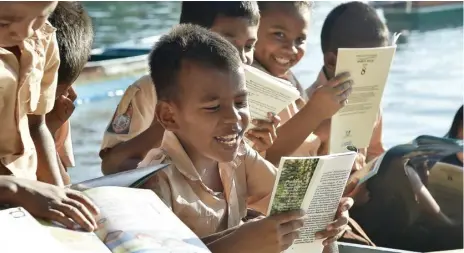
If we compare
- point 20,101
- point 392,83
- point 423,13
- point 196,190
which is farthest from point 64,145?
point 423,13

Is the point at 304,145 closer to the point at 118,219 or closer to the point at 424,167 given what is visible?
the point at 424,167

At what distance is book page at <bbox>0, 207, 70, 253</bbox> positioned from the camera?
1408mm

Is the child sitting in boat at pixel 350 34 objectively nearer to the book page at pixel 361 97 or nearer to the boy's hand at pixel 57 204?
the book page at pixel 361 97

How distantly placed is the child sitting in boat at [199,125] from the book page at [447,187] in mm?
1269

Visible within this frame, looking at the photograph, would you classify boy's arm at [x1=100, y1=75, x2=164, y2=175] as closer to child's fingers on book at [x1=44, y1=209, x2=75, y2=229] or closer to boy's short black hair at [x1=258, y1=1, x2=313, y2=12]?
boy's short black hair at [x1=258, y1=1, x2=313, y2=12]

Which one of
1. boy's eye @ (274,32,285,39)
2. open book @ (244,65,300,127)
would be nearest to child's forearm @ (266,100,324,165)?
open book @ (244,65,300,127)

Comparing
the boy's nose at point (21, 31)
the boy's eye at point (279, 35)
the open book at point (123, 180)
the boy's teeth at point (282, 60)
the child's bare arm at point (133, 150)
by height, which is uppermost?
the boy's nose at point (21, 31)

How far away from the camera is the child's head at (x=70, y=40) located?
244 cm

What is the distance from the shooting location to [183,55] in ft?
6.67

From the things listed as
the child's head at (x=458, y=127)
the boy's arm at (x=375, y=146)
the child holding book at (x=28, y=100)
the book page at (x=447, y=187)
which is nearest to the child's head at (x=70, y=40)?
the child holding book at (x=28, y=100)

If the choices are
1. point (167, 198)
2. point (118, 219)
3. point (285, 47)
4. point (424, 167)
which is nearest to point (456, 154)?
point (424, 167)

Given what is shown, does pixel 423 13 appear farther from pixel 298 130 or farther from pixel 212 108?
pixel 212 108

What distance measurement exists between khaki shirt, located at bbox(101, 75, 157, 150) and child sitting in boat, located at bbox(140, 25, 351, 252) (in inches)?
20.0

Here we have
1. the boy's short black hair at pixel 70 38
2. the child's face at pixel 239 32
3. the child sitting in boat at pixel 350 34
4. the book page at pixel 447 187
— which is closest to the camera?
the boy's short black hair at pixel 70 38
